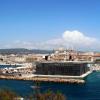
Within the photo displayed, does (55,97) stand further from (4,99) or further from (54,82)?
(54,82)

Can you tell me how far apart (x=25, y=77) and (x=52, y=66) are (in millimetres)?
3271

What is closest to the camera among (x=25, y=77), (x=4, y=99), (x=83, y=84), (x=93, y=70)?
(x=4, y=99)

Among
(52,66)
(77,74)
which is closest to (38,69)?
(52,66)

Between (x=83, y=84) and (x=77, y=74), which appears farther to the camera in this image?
(x=77, y=74)

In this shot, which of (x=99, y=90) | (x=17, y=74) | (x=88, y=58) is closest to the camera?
(x=99, y=90)

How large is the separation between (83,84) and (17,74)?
37.7 feet

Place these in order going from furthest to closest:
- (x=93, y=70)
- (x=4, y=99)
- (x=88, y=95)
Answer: (x=93, y=70) → (x=88, y=95) → (x=4, y=99)

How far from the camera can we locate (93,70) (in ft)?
175

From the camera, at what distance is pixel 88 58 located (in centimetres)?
7250

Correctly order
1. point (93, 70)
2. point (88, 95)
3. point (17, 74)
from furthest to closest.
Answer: point (93, 70) < point (17, 74) < point (88, 95)

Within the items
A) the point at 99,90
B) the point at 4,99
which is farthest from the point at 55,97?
the point at 99,90

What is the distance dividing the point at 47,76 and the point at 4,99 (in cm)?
2618

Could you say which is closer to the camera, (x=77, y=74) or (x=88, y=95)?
(x=88, y=95)

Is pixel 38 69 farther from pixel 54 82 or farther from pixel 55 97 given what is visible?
pixel 55 97
